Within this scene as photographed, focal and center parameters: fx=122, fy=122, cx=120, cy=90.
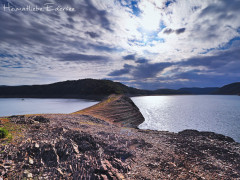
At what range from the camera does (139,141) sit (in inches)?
635

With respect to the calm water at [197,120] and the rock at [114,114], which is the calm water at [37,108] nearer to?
the rock at [114,114]

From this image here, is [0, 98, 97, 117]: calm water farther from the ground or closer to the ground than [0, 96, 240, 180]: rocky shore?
closer to the ground

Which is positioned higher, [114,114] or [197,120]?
[114,114]

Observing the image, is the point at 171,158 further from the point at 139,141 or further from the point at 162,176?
the point at 139,141

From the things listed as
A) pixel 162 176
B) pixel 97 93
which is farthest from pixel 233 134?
pixel 97 93

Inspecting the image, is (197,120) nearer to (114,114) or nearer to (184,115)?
(184,115)

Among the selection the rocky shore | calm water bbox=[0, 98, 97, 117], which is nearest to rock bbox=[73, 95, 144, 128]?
calm water bbox=[0, 98, 97, 117]

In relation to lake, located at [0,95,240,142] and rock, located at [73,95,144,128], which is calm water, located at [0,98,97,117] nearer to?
lake, located at [0,95,240,142]

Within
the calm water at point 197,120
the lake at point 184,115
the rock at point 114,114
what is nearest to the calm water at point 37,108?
the lake at point 184,115

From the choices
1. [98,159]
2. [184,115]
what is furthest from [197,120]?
[98,159]

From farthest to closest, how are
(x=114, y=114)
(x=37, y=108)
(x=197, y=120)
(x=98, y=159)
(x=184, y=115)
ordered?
(x=37, y=108), (x=184, y=115), (x=197, y=120), (x=114, y=114), (x=98, y=159)

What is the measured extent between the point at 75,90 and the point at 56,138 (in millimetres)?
194142

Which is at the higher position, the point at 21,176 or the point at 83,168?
the point at 21,176

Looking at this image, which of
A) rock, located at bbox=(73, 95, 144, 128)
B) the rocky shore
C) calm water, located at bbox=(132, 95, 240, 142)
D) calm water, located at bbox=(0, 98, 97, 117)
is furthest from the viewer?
calm water, located at bbox=(0, 98, 97, 117)
